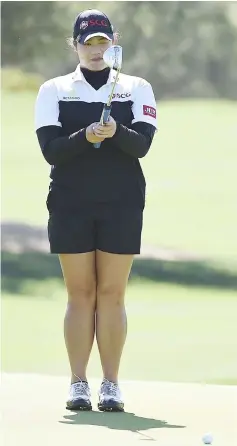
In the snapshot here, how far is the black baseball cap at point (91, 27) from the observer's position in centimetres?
565

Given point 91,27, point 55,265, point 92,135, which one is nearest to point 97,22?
point 91,27

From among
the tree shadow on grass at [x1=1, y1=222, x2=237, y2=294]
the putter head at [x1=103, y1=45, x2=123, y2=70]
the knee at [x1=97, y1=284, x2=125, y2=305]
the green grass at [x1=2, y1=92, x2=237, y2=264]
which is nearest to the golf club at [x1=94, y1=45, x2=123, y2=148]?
the putter head at [x1=103, y1=45, x2=123, y2=70]

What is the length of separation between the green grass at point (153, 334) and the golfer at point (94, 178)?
1.95 metres

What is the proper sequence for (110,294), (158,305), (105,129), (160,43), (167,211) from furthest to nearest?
1. (167,211)
2. (160,43)
3. (158,305)
4. (110,294)
5. (105,129)

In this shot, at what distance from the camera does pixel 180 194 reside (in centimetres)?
1390

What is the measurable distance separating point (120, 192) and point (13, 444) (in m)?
1.32

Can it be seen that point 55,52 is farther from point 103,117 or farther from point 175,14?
point 103,117

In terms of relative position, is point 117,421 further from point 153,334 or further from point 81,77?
point 153,334

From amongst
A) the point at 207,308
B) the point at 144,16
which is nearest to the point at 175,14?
the point at 144,16

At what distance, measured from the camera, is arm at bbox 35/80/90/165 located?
5.54 m

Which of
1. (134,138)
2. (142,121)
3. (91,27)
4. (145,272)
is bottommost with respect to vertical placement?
(134,138)

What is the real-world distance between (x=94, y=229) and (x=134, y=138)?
0.48 meters

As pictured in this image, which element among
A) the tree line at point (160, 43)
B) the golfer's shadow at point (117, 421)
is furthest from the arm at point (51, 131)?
the tree line at point (160, 43)

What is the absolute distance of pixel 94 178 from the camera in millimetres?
5641
